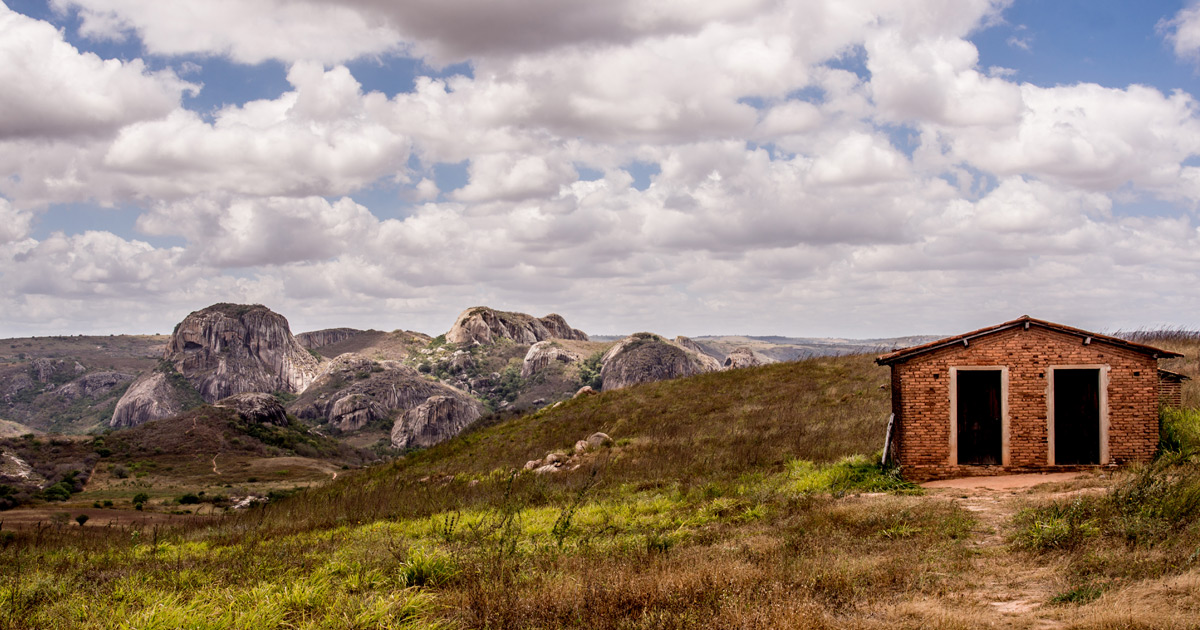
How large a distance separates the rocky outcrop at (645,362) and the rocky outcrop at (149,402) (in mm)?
80066

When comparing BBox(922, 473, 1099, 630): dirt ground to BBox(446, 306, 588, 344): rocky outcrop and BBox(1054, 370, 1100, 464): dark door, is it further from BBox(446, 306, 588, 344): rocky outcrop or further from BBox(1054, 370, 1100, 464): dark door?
BBox(446, 306, 588, 344): rocky outcrop

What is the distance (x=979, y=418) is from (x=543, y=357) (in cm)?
13478

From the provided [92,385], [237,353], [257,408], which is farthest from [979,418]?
[92,385]

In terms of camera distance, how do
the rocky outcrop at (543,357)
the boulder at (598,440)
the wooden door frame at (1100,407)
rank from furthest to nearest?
1. the rocky outcrop at (543,357)
2. the boulder at (598,440)
3. the wooden door frame at (1100,407)

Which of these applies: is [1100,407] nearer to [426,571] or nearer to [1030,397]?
[1030,397]

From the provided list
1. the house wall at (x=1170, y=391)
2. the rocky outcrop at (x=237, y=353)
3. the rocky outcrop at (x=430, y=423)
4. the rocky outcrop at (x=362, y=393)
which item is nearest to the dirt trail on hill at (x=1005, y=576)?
the house wall at (x=1170, y=391)

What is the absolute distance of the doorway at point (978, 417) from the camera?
1642 centimetres

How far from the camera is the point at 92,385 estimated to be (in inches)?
6668

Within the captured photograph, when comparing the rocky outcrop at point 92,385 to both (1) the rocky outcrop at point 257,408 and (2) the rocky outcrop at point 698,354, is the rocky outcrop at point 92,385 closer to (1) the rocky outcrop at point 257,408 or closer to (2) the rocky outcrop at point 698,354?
(1) the rocky outcrop at point 257,408

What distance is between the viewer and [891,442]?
17328 mm

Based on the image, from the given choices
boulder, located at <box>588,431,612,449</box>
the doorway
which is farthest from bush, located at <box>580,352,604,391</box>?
the doorway

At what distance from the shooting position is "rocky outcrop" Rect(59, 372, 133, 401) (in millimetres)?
166500

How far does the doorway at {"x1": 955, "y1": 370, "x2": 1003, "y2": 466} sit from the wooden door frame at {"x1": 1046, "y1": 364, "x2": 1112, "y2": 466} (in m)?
0.97

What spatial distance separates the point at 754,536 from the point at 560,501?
6.94m
